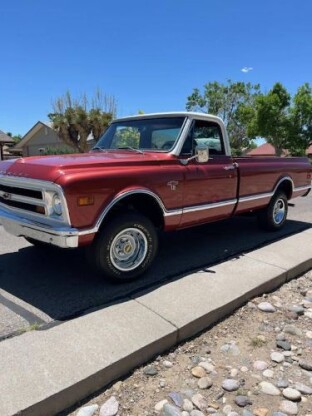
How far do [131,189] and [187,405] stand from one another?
6.96ft

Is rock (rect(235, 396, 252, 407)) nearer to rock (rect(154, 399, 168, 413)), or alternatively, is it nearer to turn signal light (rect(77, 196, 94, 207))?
rock (rect(154, 399, 168, 413))

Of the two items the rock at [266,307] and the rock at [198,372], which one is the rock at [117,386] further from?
the rock at [266,307]

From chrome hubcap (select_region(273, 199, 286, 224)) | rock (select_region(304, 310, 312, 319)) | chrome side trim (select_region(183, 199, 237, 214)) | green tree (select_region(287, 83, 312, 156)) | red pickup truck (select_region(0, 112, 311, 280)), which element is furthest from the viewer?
green tree (select_region(287, 83, 312, 156))

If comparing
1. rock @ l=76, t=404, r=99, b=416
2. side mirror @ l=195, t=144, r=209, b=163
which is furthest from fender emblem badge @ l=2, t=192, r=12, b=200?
rock @ l=76, t=404, r=99, b=416

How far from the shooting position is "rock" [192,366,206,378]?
278 centimetres

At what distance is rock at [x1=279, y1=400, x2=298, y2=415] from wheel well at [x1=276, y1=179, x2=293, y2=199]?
182 inches

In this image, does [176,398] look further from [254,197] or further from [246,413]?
[254,197]

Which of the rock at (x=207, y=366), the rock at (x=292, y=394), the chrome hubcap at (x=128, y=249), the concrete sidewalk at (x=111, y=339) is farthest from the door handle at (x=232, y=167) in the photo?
the rock at (x=292, y=394)

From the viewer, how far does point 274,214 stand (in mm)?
6605

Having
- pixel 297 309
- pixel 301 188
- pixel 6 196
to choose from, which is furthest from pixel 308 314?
pixel 301 188

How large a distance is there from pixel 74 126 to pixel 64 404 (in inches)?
1156

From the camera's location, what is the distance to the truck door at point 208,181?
468cm

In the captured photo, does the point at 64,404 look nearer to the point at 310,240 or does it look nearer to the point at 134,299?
the point at 134,299

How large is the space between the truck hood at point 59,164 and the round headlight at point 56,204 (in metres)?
0.17
